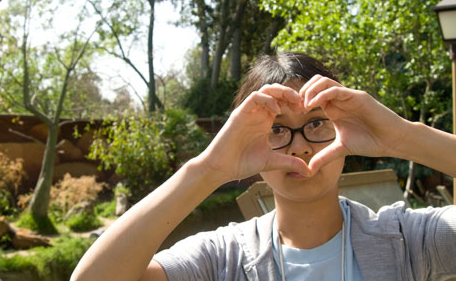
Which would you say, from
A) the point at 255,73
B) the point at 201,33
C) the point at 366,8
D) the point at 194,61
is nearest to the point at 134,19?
the point at 201,33

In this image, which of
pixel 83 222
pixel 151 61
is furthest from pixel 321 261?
pixel 151 61

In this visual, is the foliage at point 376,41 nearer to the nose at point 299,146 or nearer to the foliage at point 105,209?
the foliage at point 105,209

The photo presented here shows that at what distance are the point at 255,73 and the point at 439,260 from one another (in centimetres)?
82

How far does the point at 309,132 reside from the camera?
1.40 meters

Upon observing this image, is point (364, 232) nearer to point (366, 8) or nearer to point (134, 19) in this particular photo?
point (366, 8)

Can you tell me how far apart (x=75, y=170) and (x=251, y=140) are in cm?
912

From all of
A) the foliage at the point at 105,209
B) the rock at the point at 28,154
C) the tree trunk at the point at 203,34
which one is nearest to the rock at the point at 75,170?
the rock at the point at 28,154

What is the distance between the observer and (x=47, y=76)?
14.4m

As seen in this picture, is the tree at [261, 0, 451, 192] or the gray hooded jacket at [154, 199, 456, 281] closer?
the gray hooded jacket at [154, 199, 456, 281]

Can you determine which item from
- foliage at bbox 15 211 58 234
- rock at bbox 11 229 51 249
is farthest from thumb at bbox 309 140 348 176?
foliage at bbox 15 211 58 234

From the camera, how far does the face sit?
1.37m

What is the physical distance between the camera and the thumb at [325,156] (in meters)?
1.28

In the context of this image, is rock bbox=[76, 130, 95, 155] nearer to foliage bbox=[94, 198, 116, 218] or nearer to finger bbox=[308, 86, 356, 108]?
foliage bbox=[94, 198, 116, 218]

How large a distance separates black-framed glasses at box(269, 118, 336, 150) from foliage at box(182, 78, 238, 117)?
10.1 metres
